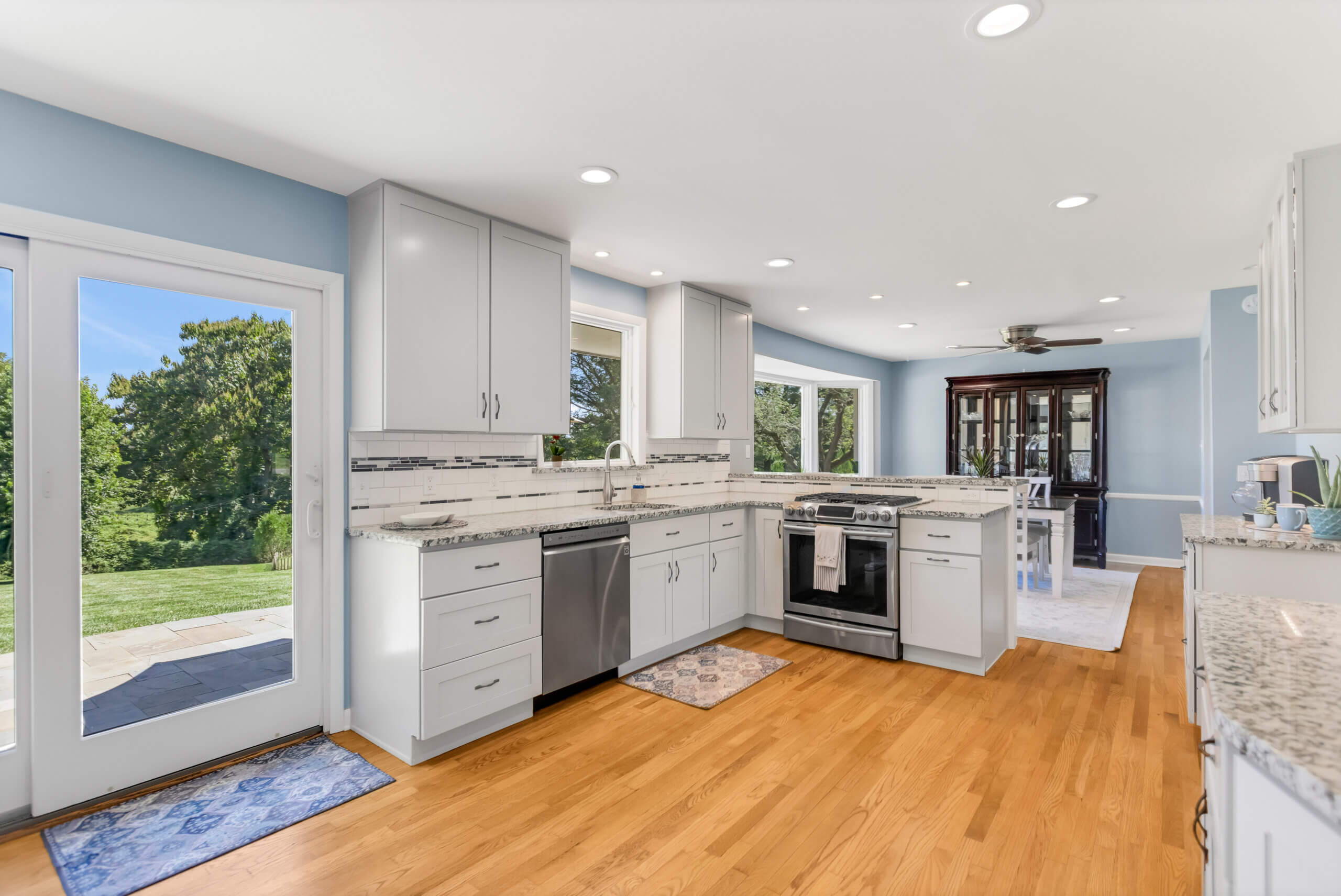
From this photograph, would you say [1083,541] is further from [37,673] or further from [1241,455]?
[37,673]

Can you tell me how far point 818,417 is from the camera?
7766mm

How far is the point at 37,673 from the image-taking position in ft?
7.04

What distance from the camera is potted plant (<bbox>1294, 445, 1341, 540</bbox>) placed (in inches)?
100

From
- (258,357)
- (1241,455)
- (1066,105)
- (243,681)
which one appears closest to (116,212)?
(258,357)

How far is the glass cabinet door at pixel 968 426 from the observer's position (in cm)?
748

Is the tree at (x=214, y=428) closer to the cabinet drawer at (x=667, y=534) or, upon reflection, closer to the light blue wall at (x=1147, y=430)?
the cabinet drawer at (x=667, y=534)

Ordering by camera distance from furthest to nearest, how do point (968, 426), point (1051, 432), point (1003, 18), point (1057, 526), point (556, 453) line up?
point (968, 426), point (1051, 432), point (1057, 526), point (556, 453), point (1003, 18)

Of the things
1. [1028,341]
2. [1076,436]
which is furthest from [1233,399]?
[1076,436]

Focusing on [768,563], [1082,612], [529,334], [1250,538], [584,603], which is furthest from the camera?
[1082,612]

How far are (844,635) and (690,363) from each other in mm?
1982

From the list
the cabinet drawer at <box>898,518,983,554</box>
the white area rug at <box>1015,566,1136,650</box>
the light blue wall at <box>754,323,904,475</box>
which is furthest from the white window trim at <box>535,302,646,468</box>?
the white area rug at <box>1015,566,1136,650</box>

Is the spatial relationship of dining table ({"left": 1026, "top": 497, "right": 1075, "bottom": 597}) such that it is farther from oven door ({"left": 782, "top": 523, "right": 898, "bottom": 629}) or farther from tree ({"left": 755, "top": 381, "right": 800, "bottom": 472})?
tree ({"left": 755, "top": 381, "right": 800, "bottom": 472})

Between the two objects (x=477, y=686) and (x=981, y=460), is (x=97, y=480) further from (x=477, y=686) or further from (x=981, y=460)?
(x=981, y=460)

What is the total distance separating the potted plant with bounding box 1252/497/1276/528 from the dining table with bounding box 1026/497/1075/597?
2.28 metres
